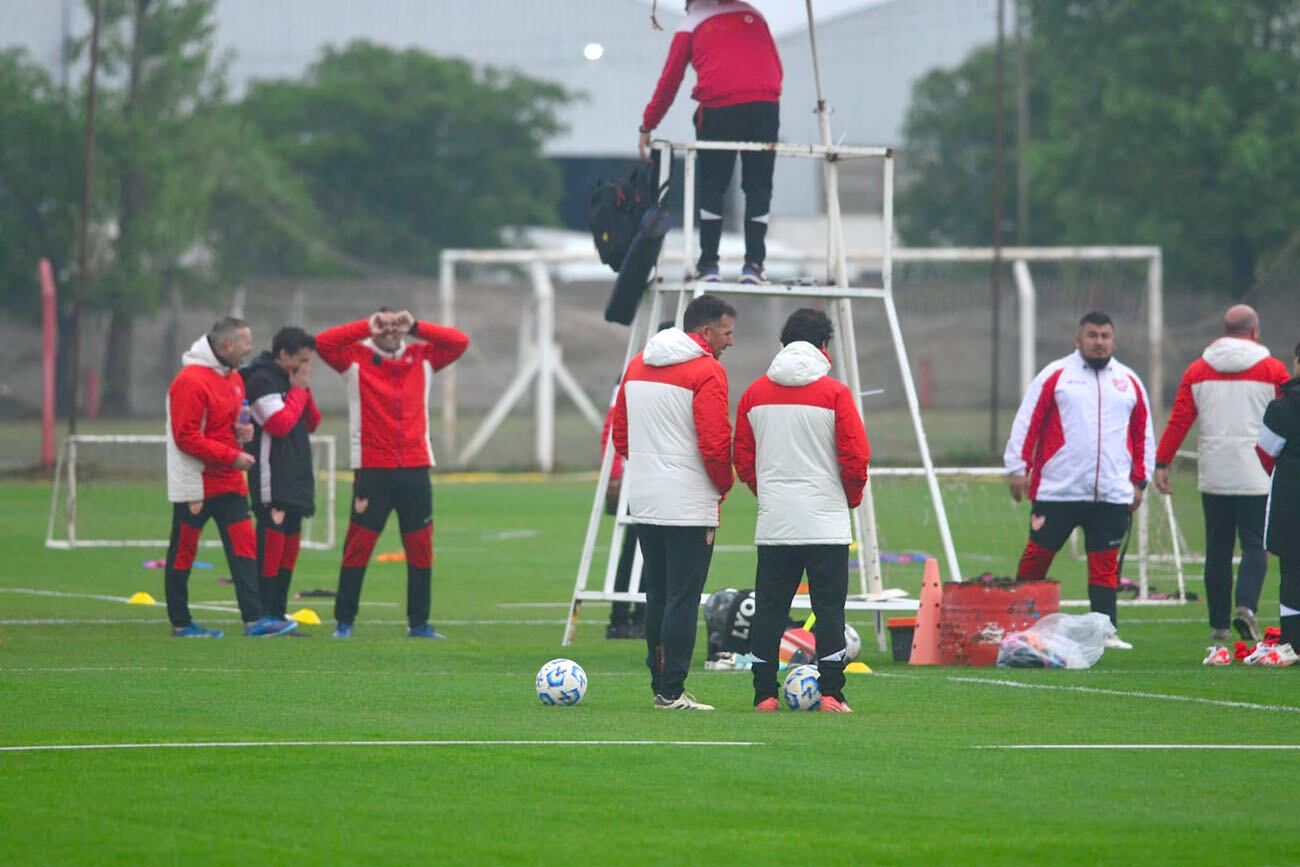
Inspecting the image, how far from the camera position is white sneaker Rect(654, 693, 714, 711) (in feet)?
32.3

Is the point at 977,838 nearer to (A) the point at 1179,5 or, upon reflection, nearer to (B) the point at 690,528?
(B) the point at 690,528

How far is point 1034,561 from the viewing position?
42.2ft

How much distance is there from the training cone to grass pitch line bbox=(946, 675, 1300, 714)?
81 centimetres

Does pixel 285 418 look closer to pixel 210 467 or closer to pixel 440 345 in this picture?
pixel 210 467

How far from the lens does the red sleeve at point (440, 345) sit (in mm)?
13781

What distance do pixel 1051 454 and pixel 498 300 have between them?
25890 mm

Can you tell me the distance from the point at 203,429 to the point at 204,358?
45 cm

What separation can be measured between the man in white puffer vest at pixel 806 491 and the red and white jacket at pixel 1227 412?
411 cm

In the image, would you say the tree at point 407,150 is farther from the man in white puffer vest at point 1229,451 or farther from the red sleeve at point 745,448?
the red sleeve at point 745,448

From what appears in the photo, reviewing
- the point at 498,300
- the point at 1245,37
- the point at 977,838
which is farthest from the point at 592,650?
the point at 1245,37

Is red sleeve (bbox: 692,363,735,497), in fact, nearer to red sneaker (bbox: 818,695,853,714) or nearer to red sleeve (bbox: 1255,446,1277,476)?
red sneaker (bbox: 818,695,853,714)

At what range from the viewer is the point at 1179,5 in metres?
52.4

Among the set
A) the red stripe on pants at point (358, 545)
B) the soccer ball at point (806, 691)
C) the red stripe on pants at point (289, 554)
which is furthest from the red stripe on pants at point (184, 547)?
the soccer ball at point (806, 691)

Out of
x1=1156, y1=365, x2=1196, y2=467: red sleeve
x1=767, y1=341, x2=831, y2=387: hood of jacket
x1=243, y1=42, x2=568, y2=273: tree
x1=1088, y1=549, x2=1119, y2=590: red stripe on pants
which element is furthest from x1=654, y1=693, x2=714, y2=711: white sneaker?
x1=243, y1=42, x2=568, y2=273: tree
